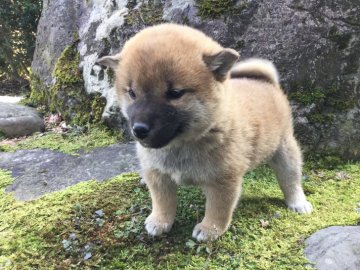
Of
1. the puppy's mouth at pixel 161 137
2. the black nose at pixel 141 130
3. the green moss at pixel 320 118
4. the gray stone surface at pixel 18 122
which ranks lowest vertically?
the gray stone surface at pixel 18 122

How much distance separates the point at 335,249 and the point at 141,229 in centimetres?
148

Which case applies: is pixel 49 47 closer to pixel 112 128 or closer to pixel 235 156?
pixel 112 128

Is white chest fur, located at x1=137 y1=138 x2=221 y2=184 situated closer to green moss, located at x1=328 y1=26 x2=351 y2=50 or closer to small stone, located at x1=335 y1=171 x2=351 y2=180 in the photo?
small stone, located at x1=335 y1=171 x2=351 y2=180

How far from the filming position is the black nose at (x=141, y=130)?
2.73 metres

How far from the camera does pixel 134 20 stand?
208 inches

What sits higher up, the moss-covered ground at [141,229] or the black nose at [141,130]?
the black nose at [141,130]

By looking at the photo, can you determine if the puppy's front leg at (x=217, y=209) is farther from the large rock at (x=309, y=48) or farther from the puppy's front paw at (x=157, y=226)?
the large rock at (x=309, y=48)

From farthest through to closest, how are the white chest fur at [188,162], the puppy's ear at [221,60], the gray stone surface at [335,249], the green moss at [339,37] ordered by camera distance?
the green moss at [339,37], the white chest fur at [188,162], the gray stone surface at [335,249], the puppy's ear at [221,60]

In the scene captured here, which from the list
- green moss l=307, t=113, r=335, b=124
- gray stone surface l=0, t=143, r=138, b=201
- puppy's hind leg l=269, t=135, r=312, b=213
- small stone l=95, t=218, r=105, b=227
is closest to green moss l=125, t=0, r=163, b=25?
gray stone surface l=0, t=143, r=138, b=201

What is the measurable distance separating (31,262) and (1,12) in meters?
7.85

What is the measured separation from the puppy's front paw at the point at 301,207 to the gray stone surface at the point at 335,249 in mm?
411

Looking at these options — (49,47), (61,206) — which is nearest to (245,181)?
(61,206)

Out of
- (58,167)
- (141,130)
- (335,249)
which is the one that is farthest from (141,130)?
(58,167)

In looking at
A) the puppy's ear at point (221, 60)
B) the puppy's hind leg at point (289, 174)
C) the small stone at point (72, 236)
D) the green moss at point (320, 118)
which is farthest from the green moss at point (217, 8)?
the small stone at point (72, 236)
